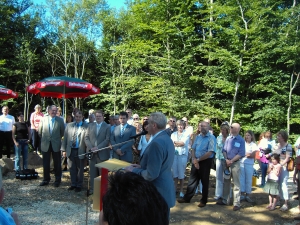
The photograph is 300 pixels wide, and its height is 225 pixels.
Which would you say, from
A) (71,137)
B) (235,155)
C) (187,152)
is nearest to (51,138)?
(71,137)

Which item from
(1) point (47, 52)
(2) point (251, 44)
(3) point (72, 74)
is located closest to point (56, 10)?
(1) point (47, 52)

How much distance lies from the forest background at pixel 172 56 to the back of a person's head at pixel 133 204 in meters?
13.0

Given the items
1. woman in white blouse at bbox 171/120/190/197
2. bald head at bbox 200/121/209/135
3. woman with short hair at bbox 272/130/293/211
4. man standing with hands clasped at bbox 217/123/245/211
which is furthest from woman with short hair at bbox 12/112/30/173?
woman with short hair at bbox 272/130/293/211

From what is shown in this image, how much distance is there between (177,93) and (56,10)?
36.0 feet

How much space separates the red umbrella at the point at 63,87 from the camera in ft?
26.7

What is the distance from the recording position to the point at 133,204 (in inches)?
44.1

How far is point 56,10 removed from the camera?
20.0 m

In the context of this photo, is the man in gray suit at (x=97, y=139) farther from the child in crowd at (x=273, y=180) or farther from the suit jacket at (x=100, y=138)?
the child in crowd at (x=273, y=180)

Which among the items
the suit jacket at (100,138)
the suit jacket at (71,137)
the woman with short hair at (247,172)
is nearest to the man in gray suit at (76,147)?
the suit jacket at (71,137)

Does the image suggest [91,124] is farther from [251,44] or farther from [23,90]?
[23,90]

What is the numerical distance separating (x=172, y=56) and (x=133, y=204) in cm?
1517

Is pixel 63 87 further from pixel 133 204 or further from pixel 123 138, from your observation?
pixel 133 204

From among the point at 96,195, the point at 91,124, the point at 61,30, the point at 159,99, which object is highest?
the point at 61,30

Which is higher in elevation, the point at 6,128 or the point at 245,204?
the point at 6,128
